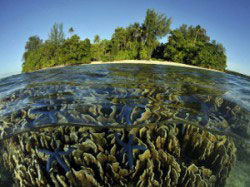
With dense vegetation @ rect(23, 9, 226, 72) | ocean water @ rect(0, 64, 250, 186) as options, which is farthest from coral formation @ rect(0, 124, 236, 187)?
dense vegetation @ rect(23, 9, 226, 72)

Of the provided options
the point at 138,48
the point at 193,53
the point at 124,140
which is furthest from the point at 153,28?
the point at 124,140

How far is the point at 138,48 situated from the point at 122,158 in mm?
43027

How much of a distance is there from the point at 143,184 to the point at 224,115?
3.11 meters

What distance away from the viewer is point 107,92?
493 centimetres

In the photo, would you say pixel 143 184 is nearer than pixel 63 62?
Yes

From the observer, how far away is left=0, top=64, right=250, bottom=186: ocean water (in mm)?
2643

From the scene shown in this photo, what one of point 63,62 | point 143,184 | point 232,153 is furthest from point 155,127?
point 63,62

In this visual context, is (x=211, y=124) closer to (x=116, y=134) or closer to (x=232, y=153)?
(x=232, y=153)

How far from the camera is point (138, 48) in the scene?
43.2 m

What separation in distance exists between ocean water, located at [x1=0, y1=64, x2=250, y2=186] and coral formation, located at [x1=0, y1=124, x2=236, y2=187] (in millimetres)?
16

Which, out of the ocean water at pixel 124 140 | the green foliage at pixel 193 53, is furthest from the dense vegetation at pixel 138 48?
the ocean water at pixel 124 140

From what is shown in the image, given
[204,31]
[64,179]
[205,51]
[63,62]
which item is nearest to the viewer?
[64,179]

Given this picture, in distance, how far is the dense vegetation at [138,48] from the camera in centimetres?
3522

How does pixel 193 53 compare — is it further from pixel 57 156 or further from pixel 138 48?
pixel 57 156
